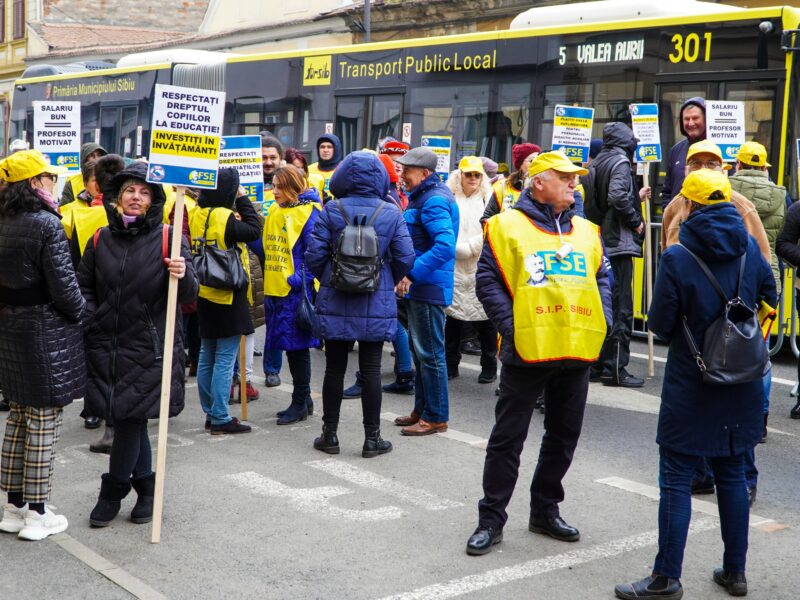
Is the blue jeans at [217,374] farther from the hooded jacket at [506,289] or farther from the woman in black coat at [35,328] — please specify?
the hooded jacket at [506,289]

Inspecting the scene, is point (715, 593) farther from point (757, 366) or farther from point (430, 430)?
point (430, 430)

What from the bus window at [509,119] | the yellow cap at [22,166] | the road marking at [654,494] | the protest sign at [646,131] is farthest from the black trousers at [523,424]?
the bus window at [509,119]

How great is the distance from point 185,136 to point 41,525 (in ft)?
6.51

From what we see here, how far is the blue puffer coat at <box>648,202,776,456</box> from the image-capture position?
14.5 ft

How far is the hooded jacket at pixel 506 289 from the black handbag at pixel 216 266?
2458 mm

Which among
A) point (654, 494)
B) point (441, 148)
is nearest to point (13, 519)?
point (654, 494)

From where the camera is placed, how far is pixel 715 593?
180 inches

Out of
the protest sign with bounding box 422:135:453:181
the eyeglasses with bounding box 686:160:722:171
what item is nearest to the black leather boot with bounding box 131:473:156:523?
the eyeglasses with bounding box 686:160:722:171

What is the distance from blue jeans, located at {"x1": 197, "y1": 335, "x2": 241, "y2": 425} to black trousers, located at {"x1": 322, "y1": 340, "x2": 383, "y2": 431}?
801 millimetres

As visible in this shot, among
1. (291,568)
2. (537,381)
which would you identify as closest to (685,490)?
(537,381)

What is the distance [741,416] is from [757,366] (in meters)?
0.22

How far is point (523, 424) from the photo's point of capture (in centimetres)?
502

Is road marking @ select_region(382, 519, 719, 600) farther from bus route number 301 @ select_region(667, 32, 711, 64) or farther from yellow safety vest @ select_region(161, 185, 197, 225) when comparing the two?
bus route number 301 @ select_region(667, 32, 711, 64)

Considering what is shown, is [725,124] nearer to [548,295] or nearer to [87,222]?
[548,295]
